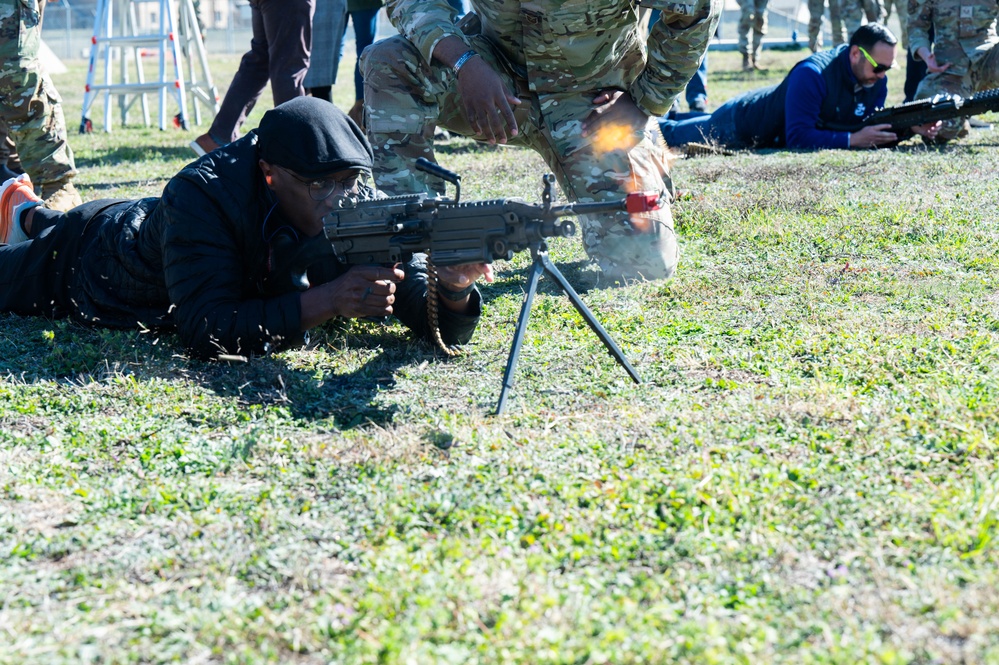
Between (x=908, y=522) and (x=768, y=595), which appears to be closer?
(x=768, y=595)

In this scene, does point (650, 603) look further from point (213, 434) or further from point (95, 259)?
point (95, 259)

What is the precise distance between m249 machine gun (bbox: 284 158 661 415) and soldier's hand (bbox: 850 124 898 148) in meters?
5.42

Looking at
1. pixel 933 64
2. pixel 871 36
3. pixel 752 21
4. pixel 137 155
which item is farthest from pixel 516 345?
pixel 752 21

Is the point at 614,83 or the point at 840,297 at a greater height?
the point at 614,83

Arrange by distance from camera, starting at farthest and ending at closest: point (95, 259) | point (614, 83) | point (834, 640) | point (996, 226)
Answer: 1. point (996, 226)
2. point (614, 83)
3. point (95, 259)
4. point (834, 640)

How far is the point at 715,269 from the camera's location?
15.9 feet

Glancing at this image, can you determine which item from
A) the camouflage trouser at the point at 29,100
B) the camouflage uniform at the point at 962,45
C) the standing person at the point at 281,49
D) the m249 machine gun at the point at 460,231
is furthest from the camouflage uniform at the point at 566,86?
the camouflage uniform at the point at 962,45

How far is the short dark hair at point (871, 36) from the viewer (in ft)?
25.1

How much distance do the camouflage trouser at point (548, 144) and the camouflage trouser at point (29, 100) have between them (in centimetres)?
210

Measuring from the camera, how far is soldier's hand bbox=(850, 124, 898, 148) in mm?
7938

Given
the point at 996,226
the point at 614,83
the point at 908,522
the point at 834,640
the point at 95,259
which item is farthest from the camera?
the point at 996,226

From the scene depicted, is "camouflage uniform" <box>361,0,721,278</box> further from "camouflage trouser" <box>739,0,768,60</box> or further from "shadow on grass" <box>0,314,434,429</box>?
"camouflage trouser" <box>739,0,768,60</box>

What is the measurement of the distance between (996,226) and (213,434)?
4.27m

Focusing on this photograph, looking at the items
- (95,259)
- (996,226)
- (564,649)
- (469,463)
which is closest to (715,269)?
(996,226)
